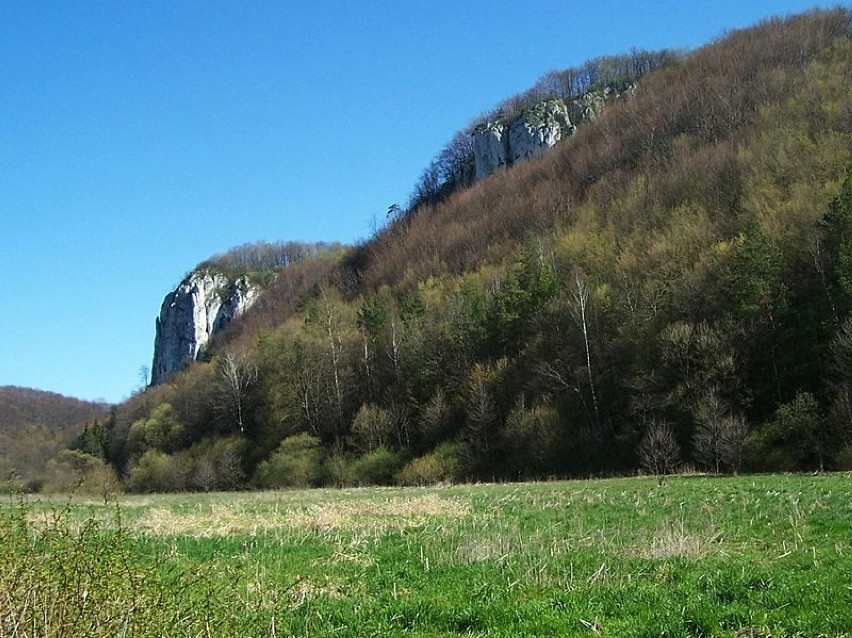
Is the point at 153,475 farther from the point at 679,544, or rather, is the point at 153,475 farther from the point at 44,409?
the point at 44,409

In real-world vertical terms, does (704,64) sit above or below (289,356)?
above

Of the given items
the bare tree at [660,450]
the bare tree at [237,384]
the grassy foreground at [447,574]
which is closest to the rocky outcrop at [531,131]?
the bare tree at [237,384]

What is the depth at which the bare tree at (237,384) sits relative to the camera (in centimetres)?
7669

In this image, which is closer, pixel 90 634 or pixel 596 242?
pixel 90 634

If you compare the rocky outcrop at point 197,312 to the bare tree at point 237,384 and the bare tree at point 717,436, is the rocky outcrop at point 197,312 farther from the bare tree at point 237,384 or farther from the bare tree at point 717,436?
the bare tree at point 717,436

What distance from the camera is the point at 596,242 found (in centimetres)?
6794

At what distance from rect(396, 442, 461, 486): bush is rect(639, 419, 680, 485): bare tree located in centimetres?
1501

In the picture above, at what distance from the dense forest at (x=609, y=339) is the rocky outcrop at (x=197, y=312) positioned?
70.1 meters

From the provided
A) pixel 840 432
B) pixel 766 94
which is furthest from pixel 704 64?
pixel 840 432

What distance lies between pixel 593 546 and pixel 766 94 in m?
93.9

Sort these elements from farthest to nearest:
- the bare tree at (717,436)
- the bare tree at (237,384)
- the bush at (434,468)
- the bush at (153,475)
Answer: the bare tree at (237,384), the bush at (153,475), the bush at (434,468), the bare tree at (717,436)

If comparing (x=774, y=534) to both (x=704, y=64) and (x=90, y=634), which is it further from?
(x=704, y=64)

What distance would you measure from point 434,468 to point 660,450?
18.0m

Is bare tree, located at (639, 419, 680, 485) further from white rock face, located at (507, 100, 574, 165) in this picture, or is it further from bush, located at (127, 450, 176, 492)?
white rock face, located at (507, 100, 574, 165)
